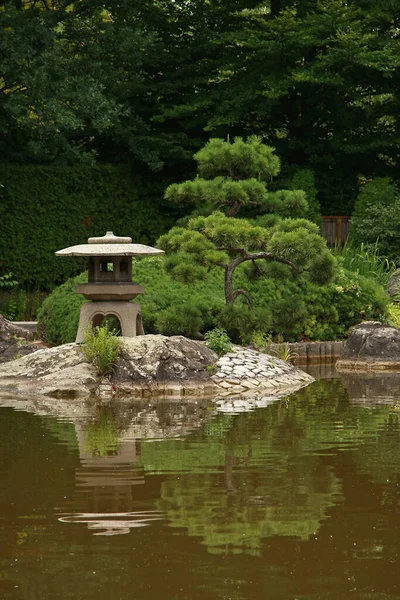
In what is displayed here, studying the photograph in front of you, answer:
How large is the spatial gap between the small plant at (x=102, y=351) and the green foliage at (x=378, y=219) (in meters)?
10.9

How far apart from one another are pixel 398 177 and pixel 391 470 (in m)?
20.1

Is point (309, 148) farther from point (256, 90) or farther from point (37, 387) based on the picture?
point (37, 387)

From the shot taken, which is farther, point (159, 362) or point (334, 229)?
point (334, 229)

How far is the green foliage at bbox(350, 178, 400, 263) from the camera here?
2452 cm

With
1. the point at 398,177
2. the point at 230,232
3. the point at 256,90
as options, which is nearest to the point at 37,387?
the point at 230,232

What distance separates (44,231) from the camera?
24.6 metres

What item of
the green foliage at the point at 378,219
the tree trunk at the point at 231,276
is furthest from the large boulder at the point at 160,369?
the green foliage at the point at 378,219

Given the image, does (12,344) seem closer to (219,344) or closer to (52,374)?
(52,374)

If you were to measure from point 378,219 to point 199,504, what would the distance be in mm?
17783

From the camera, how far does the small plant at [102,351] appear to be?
14039mm

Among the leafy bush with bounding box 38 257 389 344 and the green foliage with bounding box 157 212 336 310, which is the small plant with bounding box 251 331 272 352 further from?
the green foliage with bounding box 157 212 336 310

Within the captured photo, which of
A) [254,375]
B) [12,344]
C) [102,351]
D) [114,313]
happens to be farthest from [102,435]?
[12,344]

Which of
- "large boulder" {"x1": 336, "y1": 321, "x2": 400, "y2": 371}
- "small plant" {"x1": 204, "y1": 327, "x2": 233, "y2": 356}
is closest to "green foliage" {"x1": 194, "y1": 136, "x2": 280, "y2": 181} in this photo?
"large boulder" {"x1": 336, "y1": 321, "x2": 400, "y2": 371}

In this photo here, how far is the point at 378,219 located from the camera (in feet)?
81.7
